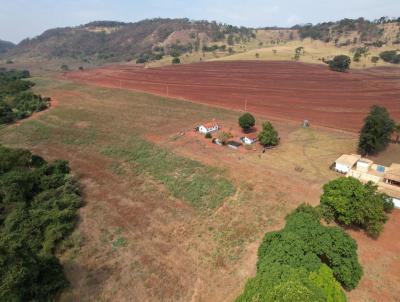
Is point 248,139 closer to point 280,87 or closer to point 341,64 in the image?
point 280,87

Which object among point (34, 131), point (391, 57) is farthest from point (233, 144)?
point (391, 57)

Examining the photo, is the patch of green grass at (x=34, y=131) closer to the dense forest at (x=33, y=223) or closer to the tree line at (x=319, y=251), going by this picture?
the dense forest at (x=33, y=223)

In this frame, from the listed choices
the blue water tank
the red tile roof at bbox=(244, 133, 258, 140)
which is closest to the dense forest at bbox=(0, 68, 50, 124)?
Answer: the red tile roof at bbox=(244, 133, 258, 140)

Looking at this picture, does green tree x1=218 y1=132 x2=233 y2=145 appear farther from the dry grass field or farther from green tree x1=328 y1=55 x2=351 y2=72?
green tree x1=328 y1=55 x2=351 y2=72

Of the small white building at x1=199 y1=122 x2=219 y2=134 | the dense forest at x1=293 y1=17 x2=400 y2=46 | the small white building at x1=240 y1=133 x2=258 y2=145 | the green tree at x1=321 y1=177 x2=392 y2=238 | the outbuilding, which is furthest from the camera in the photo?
the dense forest at x1=293 y1=17 x2=400 y2=46

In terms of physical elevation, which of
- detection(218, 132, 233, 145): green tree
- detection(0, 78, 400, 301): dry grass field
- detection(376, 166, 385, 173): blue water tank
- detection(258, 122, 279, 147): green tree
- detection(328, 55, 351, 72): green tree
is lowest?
detection(0, 78, 400, 301): dry grass field

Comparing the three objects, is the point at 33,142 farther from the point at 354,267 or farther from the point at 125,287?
the point at 354,267
